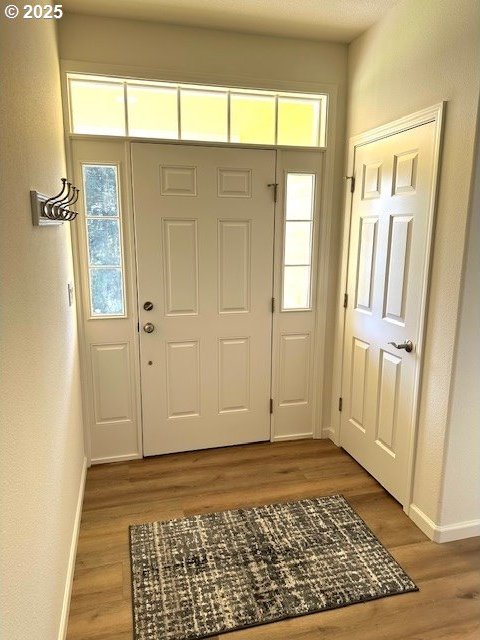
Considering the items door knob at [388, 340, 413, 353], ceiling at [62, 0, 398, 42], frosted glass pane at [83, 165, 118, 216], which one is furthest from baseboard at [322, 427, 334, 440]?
ceiling at [62, 0, 398, 42]

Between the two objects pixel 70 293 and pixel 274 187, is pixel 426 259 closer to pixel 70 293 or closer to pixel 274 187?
pixel 274 187

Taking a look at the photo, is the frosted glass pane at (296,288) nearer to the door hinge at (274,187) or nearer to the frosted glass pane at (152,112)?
the door hinge at (274,187)

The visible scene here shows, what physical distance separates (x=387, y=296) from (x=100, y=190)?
1.81 m

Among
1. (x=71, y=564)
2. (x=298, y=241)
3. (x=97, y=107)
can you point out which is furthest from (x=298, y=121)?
(x=71, y=564)

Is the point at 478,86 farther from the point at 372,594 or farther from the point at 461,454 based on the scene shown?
the point at 372,594

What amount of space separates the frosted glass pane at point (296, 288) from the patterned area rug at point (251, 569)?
1328 millimetres

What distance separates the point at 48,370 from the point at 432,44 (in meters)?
2.28

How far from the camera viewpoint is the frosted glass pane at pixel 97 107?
2549 mm

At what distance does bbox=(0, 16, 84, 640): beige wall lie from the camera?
3.46ft

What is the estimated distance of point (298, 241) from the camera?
3.00m

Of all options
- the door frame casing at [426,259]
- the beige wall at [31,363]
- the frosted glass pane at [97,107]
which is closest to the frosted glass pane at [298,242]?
the door frame casing at [426,259]

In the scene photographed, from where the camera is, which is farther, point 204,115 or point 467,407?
point 204,115

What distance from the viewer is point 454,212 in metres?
1.97

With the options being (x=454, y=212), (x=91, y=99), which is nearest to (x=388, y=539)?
(x=454, y=212)
